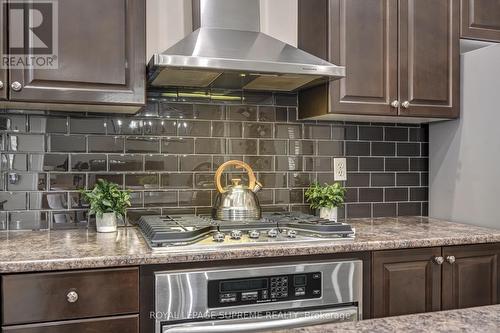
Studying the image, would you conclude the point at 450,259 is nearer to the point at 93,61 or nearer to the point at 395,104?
the point at 395,104

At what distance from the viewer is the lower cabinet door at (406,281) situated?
6.30ft

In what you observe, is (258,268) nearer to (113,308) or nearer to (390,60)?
(113,308)

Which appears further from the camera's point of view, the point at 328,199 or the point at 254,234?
the point at 328,199

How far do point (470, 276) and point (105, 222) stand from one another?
1.66 metres

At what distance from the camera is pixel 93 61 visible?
1862 mm

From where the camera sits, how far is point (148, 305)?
164 centimetres

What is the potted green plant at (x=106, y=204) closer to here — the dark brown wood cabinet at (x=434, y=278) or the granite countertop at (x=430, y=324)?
the dark brown wood cabinet at (x=434, y=278)

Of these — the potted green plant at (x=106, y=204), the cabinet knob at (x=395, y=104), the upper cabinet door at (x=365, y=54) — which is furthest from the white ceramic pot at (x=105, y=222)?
the cabinet knob at (x=395, y=104)

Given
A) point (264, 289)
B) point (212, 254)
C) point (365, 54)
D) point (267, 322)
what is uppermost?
point (365, 54)

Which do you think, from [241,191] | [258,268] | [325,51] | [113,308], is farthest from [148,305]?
[325,51]

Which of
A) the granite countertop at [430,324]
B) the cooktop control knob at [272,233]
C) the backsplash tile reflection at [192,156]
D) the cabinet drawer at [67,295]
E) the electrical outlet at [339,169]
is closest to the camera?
the granite countertop at [430,324]

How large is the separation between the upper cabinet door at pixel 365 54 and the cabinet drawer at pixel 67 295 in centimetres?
125

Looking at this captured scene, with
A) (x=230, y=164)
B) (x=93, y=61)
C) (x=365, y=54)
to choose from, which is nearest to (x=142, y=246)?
(x=230, y=164)

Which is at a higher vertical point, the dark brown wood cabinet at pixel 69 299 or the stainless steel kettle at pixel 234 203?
the stainless steel kettle at pixel 234 203
